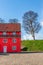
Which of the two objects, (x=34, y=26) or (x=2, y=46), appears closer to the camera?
(x=2, y=46)

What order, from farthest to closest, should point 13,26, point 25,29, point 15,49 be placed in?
point 25,29
point 13,26
point 15,49

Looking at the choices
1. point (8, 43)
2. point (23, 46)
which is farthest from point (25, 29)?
point (8, 43)

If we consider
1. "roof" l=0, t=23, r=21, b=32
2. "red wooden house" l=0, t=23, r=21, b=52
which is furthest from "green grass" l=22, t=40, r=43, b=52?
"roof" l=0, t=23, r=21, b=32

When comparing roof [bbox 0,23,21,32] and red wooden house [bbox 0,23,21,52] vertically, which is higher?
roof [bbox 0,23,21,32]

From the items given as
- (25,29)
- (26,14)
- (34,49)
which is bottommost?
(34,49)

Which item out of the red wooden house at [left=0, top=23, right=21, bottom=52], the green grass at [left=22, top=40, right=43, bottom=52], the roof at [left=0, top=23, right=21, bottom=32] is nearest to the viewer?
the red wooden house at [left=0, top=23, right=21, bottom=52]

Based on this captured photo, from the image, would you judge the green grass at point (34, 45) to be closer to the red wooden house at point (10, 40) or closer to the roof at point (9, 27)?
the red wooden house at point (10, 40)

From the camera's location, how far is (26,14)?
241 ft

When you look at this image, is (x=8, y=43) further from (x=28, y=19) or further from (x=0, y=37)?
(x=28, y=19)

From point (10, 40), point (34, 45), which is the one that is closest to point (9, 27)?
point (10, 40)

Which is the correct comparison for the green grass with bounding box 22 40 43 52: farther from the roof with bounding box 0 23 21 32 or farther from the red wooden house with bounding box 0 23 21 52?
the roof with bounding box 0 23 21 32

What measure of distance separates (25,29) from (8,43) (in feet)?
48.5

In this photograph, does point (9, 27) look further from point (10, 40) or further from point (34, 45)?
point (34, 45)

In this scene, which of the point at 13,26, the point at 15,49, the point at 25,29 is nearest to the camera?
the point at 15,49
